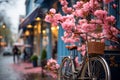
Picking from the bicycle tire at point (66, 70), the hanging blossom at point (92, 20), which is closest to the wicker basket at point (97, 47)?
the hanging blossom at point (92, 20)

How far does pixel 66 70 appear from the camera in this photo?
8648 mm

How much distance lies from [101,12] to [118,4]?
2.08 meters

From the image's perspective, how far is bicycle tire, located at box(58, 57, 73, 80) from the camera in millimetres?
8229

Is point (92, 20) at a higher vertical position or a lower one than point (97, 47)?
higher

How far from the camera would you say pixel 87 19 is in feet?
26.6

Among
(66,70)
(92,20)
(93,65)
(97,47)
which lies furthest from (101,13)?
(66,70)

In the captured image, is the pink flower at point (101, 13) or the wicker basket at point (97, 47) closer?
the wicker basket at point (97, 47)

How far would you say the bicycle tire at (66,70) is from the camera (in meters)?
8.23

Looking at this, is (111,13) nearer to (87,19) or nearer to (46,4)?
(87,19)

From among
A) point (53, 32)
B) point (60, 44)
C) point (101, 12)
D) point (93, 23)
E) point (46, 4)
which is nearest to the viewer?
point (101, 12)

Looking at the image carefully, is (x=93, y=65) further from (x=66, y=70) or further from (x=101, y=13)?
(x=66, y=70)

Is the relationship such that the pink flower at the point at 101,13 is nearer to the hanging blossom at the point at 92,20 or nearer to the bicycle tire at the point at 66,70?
the hanging blossom at the point at 92,20

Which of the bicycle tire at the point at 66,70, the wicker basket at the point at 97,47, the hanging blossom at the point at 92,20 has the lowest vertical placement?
the bicycle tire at the point at 66,70

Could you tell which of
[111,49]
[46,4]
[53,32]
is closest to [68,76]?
[111,49]
